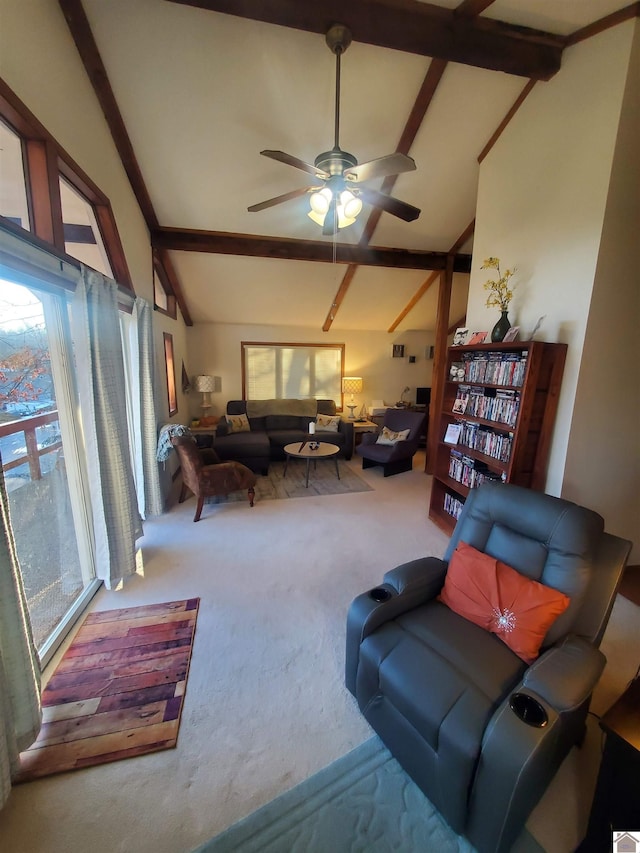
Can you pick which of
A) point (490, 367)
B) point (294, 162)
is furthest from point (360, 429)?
point (294, 162)

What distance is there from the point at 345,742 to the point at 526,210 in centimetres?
354

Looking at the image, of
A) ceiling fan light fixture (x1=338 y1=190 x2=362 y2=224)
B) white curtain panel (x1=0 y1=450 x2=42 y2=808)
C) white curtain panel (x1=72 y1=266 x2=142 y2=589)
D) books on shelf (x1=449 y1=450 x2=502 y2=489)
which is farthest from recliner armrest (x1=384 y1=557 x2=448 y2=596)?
ceiling fan light fixture (x1=338 y1=190 x2=362 y2=224)

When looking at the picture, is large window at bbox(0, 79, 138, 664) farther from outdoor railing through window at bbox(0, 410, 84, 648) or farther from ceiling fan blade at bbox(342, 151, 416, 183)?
ceiling fan blade at bbox(342, 151, 416, 183)

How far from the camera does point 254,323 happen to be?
589 cm

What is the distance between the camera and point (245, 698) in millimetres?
1650

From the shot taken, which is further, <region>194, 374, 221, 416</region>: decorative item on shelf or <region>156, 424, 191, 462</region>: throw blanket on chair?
<region>194, 374, 221, 416</region>: decorative item on shelf

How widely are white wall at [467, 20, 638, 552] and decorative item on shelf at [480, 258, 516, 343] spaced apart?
9 centimetres

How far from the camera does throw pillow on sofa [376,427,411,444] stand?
15.9 feet

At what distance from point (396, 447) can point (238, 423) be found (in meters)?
2.50

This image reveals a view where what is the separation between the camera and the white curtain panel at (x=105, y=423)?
211cm

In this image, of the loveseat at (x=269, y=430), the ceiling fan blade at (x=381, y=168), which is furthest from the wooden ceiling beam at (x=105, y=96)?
the loveseat at (x=269, y=430)

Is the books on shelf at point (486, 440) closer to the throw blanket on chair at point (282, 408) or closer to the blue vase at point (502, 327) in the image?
the blue vase at point (502, 327)

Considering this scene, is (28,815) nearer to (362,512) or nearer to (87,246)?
(362,512)

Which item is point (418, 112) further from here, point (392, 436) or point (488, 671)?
point (488, 671)
